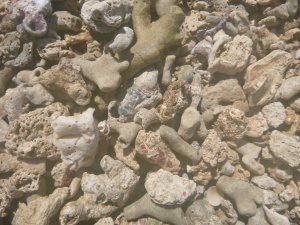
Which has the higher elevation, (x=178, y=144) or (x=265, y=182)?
(x=178, y=144)

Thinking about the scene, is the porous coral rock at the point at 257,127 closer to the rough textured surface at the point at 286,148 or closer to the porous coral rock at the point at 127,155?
the rough textured surface at the point at 286,148

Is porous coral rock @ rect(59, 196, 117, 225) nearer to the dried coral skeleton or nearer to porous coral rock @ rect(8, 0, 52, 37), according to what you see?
the dried coral skeleton

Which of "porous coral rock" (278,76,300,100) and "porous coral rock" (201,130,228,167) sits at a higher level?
"porous coral rock" (278,76,300,100)

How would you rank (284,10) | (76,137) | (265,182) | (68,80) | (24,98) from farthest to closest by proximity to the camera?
(284,10) → (265,182) → (24,98) → (68,80) → (76,137)

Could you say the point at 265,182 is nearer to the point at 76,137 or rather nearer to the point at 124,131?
the point at 124,131

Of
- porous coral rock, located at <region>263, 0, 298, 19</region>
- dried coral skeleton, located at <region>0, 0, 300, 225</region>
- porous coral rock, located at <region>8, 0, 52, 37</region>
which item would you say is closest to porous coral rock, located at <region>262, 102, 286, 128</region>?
dried coral skeleton, located at <region>0, 0, 300, 225</region>

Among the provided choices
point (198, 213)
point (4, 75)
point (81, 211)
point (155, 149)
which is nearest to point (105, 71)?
point (155, 149)
